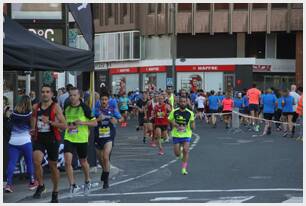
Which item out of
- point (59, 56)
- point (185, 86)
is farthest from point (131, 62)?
point (59, 56)

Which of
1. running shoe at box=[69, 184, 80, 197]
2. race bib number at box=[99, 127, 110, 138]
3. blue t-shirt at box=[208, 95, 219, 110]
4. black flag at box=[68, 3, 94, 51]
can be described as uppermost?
black flag at box=[68, 3, 94, 51]

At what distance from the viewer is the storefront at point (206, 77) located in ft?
177

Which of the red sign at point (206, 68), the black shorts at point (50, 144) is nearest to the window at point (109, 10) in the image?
the red sign at point (206, 68)

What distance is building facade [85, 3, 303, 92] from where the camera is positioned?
53125 millimetres

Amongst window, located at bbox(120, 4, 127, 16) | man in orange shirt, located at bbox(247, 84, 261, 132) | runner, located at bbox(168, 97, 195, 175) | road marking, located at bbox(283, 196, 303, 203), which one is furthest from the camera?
window, located at bbox(120, 4, 127, 16)

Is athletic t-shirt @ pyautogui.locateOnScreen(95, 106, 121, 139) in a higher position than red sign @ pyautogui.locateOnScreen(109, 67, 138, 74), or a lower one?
lower

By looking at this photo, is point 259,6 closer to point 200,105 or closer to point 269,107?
point 200,105

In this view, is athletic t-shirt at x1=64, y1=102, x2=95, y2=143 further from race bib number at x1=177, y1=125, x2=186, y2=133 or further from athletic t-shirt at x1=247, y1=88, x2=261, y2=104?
athletic t-shirt at x1=247, y1=88, x2=261, y2=104

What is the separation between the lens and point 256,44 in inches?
2154

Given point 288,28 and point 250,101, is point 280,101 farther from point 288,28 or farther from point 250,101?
point 288,28

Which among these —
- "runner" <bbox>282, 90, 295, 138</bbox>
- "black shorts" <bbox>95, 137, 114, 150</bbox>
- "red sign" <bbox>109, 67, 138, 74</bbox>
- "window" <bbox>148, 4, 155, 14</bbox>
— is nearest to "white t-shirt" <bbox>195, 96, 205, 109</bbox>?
"runner" <bbox>282, 90, 295, 138</bbox>

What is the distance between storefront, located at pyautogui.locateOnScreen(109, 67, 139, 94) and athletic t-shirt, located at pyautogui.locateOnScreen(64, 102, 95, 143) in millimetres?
46491

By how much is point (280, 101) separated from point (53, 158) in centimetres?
1432

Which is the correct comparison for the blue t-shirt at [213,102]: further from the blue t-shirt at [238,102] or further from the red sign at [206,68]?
the red sign at [206,68]
